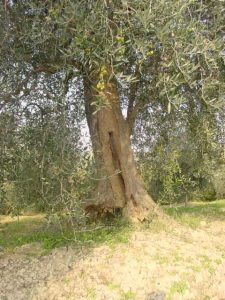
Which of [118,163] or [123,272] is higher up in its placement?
[118,163]

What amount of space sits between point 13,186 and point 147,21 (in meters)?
3.45

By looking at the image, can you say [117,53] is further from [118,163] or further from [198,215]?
[198,215]

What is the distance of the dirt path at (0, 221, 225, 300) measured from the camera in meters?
5.91

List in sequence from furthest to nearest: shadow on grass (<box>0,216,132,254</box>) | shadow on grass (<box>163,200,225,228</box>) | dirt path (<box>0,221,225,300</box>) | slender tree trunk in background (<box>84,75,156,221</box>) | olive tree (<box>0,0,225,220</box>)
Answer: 1. shadow on grass (<box>163,200,225,228</box>)
2. slender tree trunk in background (<box>84,75,156,221</box>)
3. shadow on grass (<box>0,216,132,254</box>)
4. dirt path (<box>0,221,225,300</box>)
5. olive tree (<box>0,0,225,220</box>)

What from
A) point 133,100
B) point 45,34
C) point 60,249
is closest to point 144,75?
point 133,100

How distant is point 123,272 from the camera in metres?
6.32


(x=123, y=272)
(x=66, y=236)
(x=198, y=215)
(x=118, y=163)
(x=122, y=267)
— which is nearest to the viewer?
(x=123, y=272)

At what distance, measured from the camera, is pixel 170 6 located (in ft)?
15.4

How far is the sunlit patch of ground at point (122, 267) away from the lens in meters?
5.94

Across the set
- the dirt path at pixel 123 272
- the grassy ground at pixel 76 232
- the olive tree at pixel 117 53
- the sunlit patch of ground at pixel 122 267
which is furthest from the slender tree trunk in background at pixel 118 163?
the dirt path at pixel 123 272

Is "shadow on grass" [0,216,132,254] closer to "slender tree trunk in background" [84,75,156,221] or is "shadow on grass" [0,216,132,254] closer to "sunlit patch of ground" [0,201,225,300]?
"sunlit patch of ground" [0,201,225,300]

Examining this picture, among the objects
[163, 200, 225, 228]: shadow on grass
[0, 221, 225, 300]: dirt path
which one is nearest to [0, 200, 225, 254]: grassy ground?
[163, 200, 225, 228]: shadow on grass

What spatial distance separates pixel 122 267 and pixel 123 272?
0.47 ft

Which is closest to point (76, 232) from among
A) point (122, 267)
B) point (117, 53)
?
point (122, 267)
